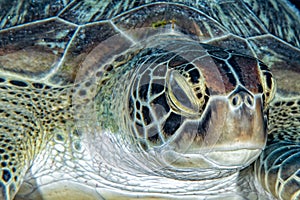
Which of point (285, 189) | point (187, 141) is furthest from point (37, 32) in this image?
point (285, 189)

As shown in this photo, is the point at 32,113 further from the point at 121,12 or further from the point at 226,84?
the point at 226,84

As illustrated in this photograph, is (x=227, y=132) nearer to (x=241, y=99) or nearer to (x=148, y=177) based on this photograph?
(x=241, y=99)

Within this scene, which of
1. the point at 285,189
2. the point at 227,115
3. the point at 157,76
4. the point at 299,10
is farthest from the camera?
the point at 299,10

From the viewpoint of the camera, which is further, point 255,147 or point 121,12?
point 121,12

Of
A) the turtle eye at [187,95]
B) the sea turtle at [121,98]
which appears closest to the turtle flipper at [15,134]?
the sea turtle at [121,98]

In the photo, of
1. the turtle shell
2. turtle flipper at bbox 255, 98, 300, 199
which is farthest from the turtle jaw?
the turtle shell

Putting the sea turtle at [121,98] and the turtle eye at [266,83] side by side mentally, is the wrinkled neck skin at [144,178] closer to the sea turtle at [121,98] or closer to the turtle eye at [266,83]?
the sea turtle at [121,98]

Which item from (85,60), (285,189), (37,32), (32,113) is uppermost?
(37,32)
